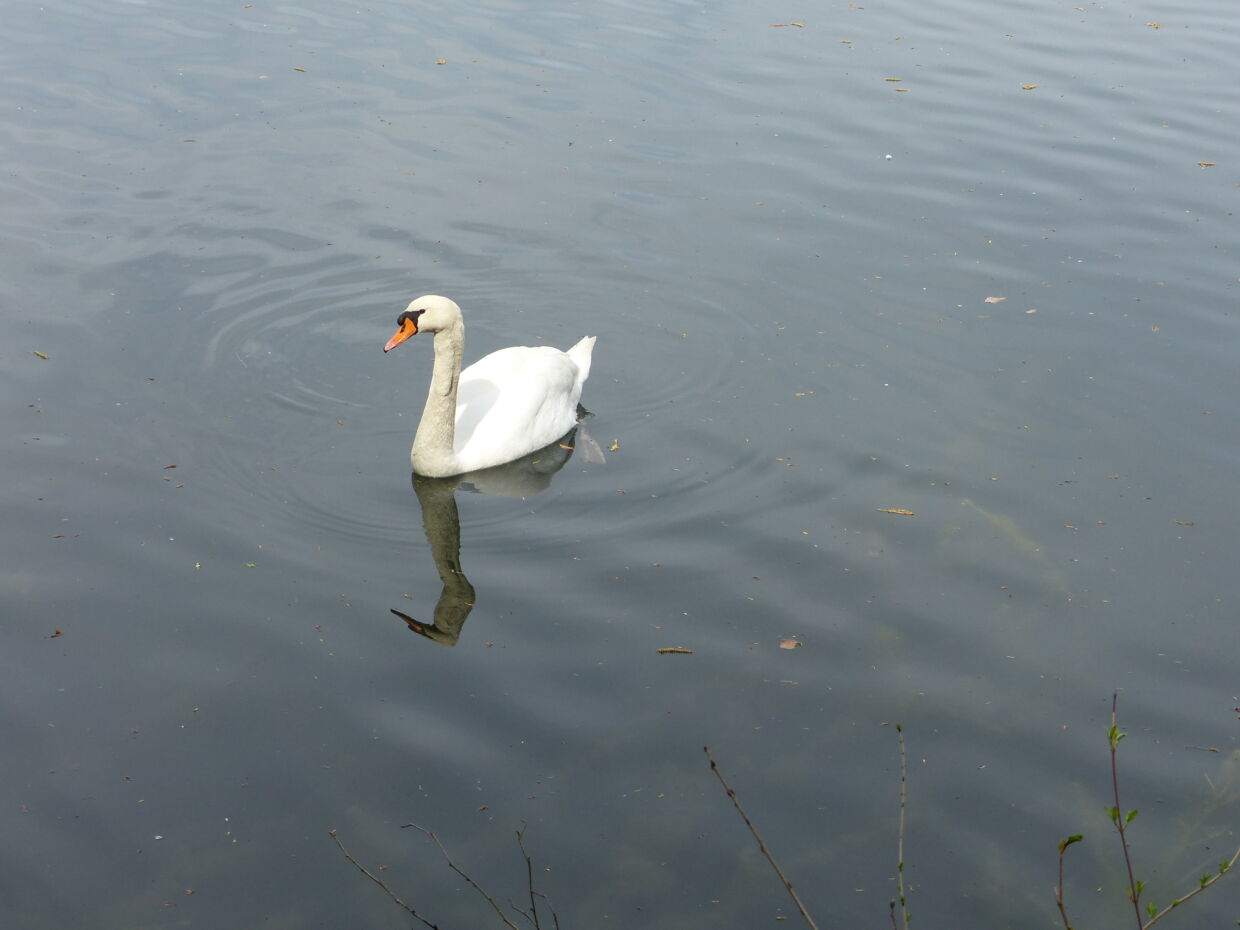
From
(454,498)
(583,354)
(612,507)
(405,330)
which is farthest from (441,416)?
(583,354)

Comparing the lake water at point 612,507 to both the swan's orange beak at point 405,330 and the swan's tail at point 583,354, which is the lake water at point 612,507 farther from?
the swan's orange beak at point 405,330

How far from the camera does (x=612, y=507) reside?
27.3ft

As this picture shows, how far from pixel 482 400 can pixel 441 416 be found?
733mm

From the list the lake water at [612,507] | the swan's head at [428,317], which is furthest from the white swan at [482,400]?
the lake water at [612,507]

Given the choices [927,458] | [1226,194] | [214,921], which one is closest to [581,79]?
[1226,194]

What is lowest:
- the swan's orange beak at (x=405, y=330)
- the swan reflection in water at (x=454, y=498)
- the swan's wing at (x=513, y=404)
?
the swan reflection in water at (x=454, y=498)

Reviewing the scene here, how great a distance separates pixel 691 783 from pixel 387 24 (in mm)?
13716

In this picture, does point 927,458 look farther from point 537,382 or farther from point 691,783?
point 691,783

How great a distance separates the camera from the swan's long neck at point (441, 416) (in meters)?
8.50

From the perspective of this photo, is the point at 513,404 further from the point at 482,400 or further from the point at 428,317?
the point at 428,317

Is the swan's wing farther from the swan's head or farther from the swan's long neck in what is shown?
the swan's head

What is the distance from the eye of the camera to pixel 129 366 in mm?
9344

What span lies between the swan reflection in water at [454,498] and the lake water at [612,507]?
36 mm

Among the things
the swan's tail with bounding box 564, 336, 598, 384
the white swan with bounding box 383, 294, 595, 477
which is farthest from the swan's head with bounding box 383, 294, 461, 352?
the swan's tail with bounding box 564, 336, 598, 384
